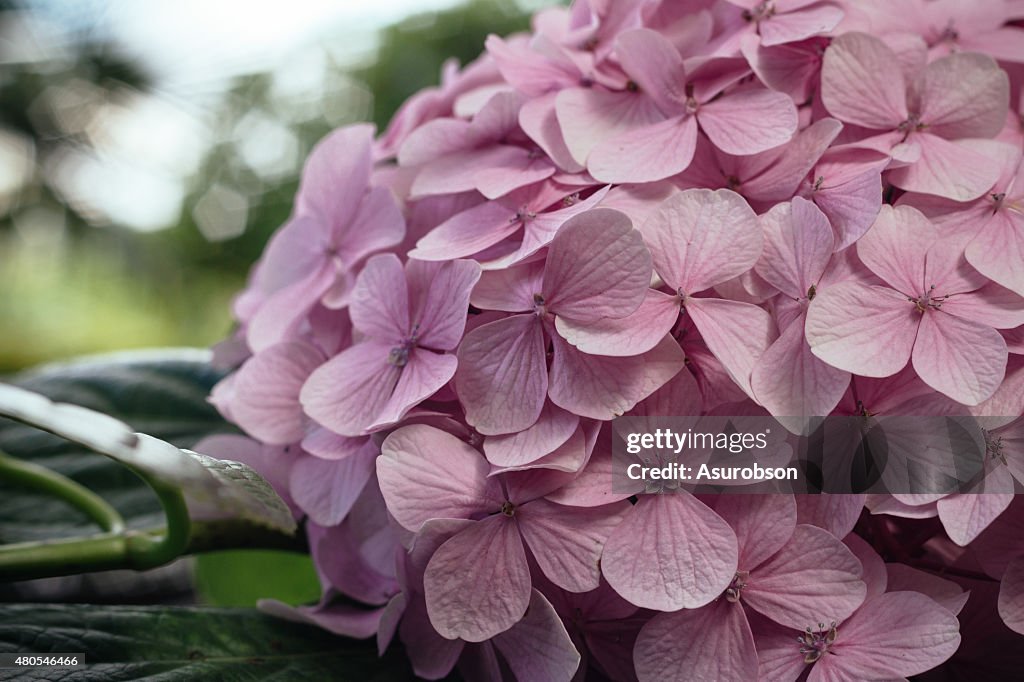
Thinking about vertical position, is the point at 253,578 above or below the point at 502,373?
below

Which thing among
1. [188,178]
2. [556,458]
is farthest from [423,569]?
[188,178]

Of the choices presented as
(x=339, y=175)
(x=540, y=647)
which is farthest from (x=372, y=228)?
(x=540, y=647)

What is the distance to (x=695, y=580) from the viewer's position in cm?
20

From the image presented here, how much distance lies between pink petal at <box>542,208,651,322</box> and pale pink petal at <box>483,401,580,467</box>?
0.03 meters

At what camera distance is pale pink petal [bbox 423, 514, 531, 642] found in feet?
0.67

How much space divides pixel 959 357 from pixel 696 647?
94mm

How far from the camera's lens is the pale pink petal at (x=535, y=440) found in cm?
20

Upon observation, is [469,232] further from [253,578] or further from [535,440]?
[253,578]

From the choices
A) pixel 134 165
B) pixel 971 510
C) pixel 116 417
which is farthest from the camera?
pixel 134 165

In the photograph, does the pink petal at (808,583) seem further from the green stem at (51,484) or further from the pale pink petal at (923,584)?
the green stem at (51,484)

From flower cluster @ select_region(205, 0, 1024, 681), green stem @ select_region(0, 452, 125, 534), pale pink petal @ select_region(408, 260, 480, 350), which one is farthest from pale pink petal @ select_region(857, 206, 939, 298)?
green stem @ select_region(0, 452, 125, 534)

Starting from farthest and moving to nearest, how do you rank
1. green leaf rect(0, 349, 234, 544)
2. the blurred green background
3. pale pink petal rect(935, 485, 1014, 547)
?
the blurred green background
green leaf rect(0, 349, 234, 544)
pale pink petal rect(935, 485, 1014, 547)

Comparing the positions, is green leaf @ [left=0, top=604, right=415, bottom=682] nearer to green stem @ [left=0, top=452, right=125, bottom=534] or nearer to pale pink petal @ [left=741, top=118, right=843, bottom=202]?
green stem @ [left=0, top=452, right=125, bottom=534]

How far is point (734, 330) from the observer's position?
206 millimetres
